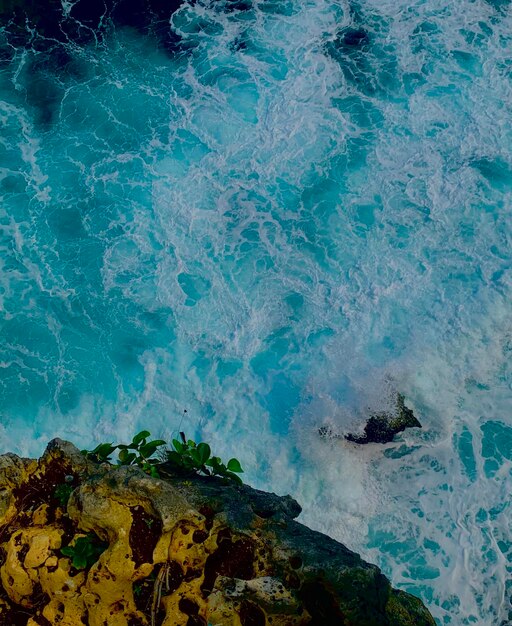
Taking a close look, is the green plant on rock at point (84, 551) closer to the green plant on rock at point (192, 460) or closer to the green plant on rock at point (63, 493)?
the green plant on rock at point (63, 493)

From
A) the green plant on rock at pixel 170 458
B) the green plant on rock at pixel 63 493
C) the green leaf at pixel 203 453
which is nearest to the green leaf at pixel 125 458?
the green plant on rock at pixel 170 458

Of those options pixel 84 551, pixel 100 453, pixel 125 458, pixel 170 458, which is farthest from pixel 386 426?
pixel 84 551

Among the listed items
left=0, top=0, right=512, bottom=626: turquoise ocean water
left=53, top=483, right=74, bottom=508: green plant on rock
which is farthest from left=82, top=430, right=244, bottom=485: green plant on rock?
left=0, top=0, right=512, bottom=626: turquoise ocean water

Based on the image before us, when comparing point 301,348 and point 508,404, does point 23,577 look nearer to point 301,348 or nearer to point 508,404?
point 301,348

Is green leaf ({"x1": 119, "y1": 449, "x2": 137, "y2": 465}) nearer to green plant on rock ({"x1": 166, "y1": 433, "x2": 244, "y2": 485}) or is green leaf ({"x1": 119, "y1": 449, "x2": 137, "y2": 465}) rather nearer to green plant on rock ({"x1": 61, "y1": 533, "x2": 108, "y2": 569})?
green plant on rock ({"x1": 166, "y1": 433, "x2": 244, "y2": 485})

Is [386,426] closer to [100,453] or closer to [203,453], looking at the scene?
[203,453]

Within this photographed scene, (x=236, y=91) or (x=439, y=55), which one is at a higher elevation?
(x=439, y=55)

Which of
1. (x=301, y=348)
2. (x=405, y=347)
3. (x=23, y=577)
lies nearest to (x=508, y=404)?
(x=405, y=347)
